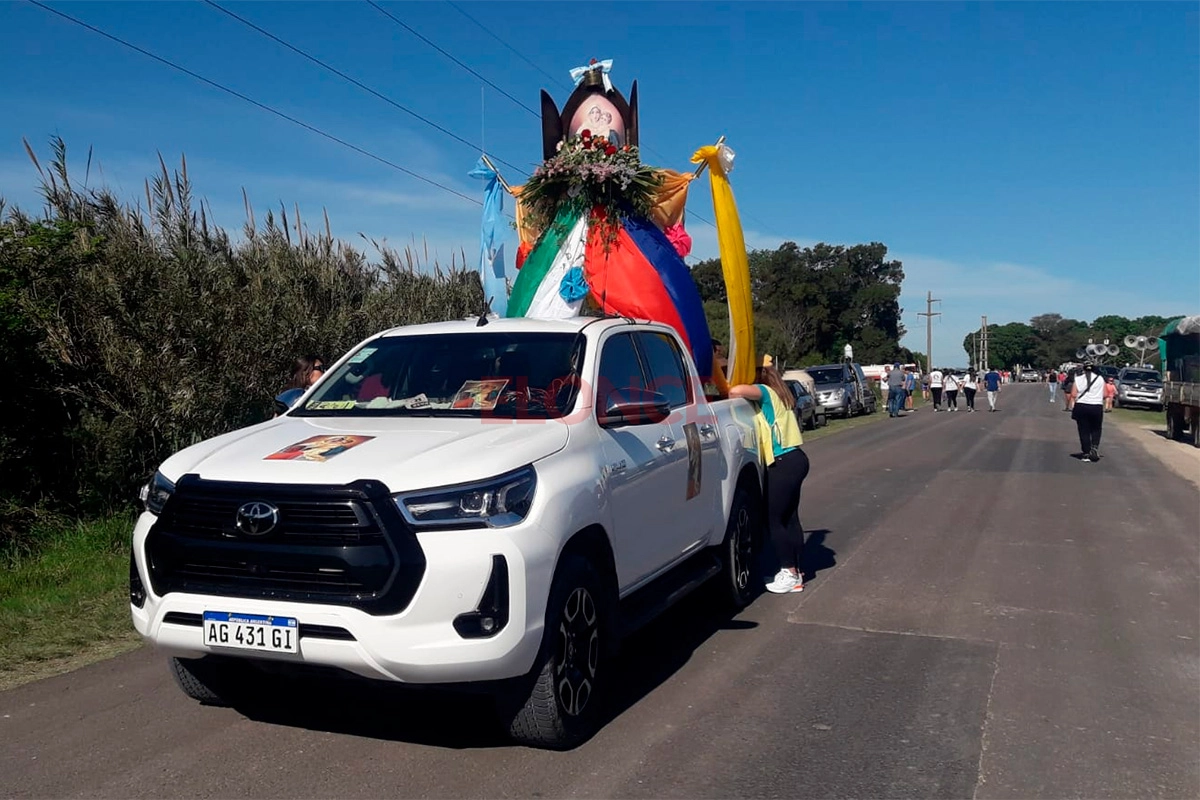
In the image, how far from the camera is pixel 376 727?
4.88 m

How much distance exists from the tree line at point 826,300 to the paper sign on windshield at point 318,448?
56.8 meters

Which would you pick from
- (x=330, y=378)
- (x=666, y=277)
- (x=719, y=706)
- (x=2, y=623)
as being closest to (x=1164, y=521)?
(x=666, y=277)

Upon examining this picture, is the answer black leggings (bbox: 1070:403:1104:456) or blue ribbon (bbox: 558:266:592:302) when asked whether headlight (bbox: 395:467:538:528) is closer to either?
blue ribbon (bbox: 558:266:592:302)

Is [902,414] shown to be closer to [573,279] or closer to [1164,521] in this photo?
[1164,521]

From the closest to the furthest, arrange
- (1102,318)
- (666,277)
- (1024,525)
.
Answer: (666,277) < (1024,525) < (1102,318)

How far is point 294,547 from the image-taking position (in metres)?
4.17

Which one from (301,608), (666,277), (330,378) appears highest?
(666,277)

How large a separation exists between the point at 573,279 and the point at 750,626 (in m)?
3.46

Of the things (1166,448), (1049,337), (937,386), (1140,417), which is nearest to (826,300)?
(937,386)

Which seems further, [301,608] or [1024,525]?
[1024,525]

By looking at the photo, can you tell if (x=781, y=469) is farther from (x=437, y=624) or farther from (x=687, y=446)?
(x=437, y=624)

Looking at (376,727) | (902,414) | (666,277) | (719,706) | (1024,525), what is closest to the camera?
(376,727)

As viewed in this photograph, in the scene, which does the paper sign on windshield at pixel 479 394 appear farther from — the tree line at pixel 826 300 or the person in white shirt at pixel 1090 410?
the tree line at pixel 826 300

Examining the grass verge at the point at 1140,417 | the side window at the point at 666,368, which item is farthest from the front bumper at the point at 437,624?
the grass verge at the point at 1140,417
